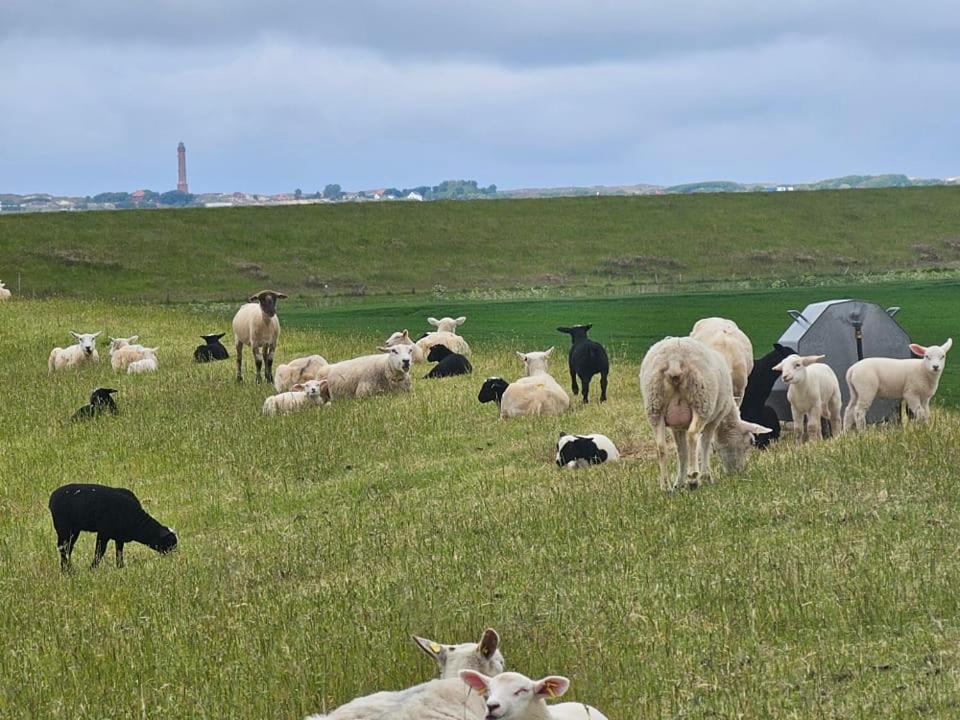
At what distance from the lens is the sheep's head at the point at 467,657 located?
750 cm

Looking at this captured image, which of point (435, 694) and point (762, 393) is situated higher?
point (435, 694)

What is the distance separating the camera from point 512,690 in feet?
21.4

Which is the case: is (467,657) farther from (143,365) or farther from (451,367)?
(143,365)

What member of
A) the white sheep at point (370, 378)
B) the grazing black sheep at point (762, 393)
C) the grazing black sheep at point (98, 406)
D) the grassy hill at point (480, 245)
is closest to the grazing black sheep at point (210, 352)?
the grazing black sheep at point (98, 406)

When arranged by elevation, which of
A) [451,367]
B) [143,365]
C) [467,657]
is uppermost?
[467,657]

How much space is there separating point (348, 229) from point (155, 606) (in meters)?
75.4

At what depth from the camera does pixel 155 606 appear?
36.8 feet

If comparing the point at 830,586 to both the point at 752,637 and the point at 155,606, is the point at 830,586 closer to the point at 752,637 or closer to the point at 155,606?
the point at 752,637

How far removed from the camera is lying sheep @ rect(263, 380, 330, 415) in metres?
22.6

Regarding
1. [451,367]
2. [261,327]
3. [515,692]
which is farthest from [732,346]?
[515,692]

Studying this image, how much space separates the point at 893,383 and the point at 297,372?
11374 millimetres

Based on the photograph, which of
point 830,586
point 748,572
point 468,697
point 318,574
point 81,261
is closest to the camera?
point 468,697

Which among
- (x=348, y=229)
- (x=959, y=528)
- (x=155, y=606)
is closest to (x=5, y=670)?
(x=155, y=606)

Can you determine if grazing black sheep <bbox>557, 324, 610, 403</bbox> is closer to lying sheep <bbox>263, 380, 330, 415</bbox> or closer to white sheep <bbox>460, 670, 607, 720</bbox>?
lying sheep <bbox>263, 380, 330, 415</bbox>
